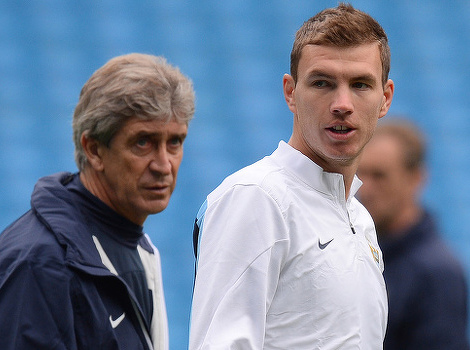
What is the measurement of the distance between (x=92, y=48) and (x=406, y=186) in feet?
18.3

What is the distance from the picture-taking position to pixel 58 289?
6.73 ft

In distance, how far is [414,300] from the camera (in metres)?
2.65

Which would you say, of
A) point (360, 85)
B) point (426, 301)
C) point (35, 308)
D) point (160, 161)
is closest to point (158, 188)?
point (160, 161)

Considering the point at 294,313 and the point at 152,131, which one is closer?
the point at 294,313

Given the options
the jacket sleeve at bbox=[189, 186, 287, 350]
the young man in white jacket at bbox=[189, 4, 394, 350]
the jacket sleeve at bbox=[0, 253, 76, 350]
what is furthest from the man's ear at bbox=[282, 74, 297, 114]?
the jacket sleeve at bbox=[0, 253, 76, 350]

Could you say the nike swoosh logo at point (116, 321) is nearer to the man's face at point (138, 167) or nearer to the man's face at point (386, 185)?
the man's face at point (138, 167)

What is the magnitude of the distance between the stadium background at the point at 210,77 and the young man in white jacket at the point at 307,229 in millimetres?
4806

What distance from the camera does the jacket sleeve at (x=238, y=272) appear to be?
5.35 ft

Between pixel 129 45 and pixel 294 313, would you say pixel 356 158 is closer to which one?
pixel 294 313

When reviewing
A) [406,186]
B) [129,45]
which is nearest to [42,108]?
[129,45]

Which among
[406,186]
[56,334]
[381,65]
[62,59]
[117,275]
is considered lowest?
[56,334]

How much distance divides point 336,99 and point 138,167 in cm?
82

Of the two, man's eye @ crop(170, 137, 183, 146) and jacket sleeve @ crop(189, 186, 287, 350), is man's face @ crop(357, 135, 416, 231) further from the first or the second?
jacket sleeve @ crop(189, 186, 287, 350)

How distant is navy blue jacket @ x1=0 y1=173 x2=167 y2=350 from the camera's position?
6.56 feet
